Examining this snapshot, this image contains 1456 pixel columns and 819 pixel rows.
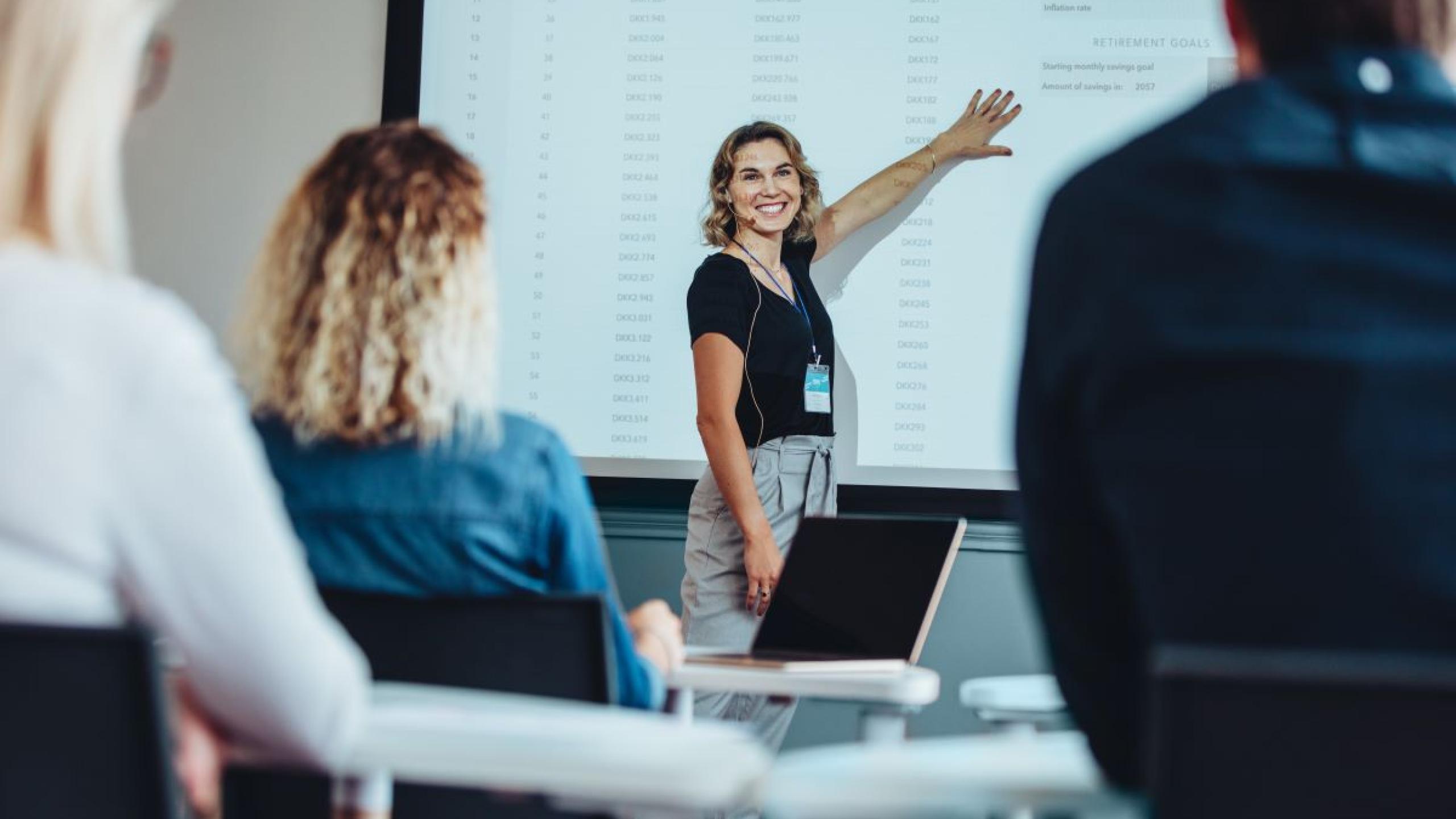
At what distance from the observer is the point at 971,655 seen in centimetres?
380

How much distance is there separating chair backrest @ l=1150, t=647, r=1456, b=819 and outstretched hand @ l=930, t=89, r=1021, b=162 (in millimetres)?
3190

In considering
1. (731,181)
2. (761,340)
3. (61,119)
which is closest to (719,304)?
(761,340)

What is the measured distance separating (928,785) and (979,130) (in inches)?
128

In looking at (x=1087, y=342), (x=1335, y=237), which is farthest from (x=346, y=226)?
(x=1335, y=237)

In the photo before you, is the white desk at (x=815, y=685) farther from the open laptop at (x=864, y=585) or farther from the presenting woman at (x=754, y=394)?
the presenting woman at (x=754, y=394)

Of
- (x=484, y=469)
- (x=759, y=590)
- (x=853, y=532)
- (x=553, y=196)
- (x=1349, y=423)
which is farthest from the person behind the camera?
(x=553, y=196)

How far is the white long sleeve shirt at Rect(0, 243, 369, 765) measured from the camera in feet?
2.79

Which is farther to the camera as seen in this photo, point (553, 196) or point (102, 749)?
point (553, 196)

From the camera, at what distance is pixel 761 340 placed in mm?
3361

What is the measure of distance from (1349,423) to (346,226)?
103 centimetres

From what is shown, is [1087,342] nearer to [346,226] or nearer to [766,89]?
[346,226]

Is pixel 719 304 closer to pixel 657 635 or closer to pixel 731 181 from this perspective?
pixel 731 181

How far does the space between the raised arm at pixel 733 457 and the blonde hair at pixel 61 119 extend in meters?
2.32

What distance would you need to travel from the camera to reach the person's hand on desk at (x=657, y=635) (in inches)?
65.2
